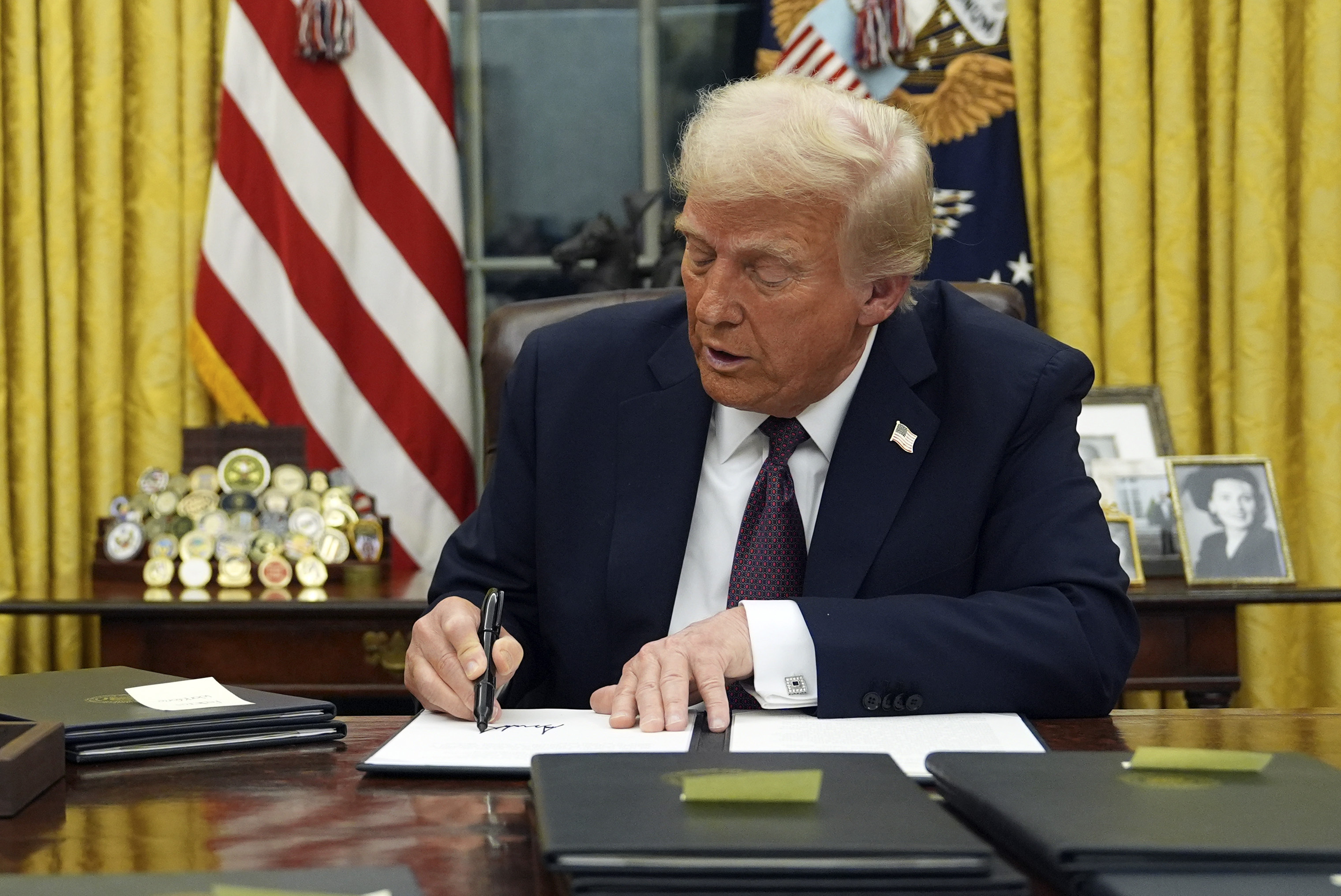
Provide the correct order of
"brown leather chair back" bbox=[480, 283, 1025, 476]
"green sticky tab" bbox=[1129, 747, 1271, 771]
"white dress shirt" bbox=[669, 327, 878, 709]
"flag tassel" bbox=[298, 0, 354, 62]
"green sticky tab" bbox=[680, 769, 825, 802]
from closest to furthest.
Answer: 1. "green sticky tab" bbox=[680, 769, 825, 802]
2. "green sticky tab" bbox=[1129, 747, 1271, 771]
3. "white dress shirt" bbox=[669, 327, 878, 709]
4. "brown leather chair back" bbox=[480, 283, 1025, 476]
5. "flag tassel" bbox=[298, 0, 354, 62]

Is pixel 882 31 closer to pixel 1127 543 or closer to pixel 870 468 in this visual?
pixel 1127 543

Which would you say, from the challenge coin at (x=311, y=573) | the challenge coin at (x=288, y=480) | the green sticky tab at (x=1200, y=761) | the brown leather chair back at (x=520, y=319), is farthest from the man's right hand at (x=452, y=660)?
the challenge coin at (x=288, y=480)

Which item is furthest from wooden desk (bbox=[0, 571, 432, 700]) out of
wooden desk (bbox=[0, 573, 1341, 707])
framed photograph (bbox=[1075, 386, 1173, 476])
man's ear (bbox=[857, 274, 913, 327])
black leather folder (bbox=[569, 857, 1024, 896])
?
black leather folder (bbox=[569, 857, 1024, 896])

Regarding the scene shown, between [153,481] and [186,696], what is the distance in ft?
5.89

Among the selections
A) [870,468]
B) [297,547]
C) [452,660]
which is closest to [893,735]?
[452,660]

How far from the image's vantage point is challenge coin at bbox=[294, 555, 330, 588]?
108 inches

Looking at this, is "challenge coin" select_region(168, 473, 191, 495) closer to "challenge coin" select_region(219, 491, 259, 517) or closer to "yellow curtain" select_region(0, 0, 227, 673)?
"challenge coin" select_region(219, 491, 259, 517)

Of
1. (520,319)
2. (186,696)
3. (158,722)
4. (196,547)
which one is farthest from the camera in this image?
(196,547)

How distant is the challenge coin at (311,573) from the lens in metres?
2.74

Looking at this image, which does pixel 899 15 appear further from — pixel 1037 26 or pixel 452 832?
pixel 452 832

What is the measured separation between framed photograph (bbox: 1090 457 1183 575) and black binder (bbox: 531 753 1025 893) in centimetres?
200

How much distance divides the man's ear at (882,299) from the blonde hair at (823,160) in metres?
0.02

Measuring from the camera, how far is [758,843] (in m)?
0.75

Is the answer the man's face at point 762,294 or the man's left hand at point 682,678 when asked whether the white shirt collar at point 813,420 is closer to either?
the man's face at point 762,294
